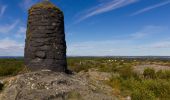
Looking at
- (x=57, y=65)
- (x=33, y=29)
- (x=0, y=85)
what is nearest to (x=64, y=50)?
(x=57, y=65)

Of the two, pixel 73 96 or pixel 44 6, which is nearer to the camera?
pixel 73 96

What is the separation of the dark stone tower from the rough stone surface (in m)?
1.14

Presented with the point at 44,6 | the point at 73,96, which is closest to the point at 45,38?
the point at 44,6

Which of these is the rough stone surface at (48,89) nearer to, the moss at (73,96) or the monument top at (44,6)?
the moss at (73,96)

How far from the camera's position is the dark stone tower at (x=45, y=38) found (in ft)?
32.7

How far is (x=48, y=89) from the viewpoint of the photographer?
8086 millimetres

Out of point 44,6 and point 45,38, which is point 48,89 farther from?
point 44,6

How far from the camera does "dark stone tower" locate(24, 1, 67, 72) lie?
996cm

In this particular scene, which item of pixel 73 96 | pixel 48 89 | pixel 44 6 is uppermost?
pixel 44 6

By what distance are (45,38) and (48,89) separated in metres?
2.51

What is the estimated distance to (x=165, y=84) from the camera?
12984 millimetres

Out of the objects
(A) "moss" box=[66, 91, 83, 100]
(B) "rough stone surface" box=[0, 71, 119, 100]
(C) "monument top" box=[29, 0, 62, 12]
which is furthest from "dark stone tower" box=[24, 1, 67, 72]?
(A) "moss" box=[66, 91, 83, 100]

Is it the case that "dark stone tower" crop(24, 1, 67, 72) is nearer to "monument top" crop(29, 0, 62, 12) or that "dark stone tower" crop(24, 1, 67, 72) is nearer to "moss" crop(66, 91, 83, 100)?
"monument top" crop(29, 0, 62, 12)

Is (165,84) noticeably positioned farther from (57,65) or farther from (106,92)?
(57,65)
